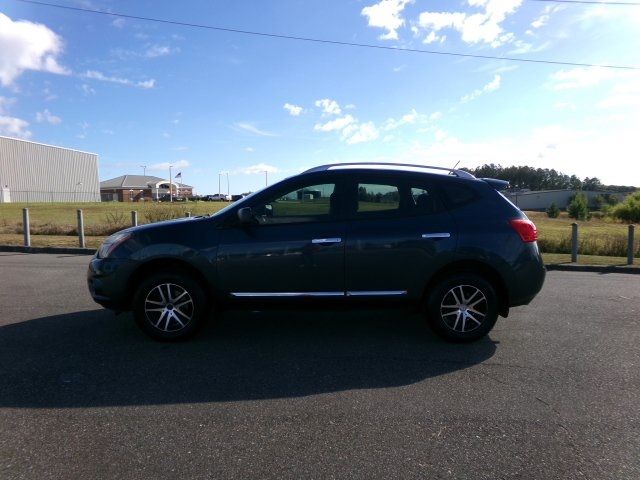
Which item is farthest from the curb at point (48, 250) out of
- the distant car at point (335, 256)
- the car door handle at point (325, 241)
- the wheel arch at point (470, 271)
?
the wheel arch at point (470, 271)

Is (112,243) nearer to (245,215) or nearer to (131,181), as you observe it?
(245,215)

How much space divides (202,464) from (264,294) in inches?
86.8

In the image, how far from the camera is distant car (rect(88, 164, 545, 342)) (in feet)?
16.2

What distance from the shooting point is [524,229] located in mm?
5031

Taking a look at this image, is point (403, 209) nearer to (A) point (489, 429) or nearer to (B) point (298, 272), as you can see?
(B) point (298, 272)

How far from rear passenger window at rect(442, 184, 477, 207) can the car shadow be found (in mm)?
1516

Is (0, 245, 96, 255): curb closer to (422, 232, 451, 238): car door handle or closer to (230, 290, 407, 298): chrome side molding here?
(230, 290, 407, 298): chrome side molding

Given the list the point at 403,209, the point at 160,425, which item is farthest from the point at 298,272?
the point at 160,425

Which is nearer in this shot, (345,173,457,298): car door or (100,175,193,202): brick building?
(345,173,457,298): car door

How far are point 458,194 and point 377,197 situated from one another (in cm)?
87

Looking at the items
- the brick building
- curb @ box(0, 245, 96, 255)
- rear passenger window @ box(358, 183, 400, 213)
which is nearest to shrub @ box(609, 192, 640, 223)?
curb @ box(0, 245, 96, 255)

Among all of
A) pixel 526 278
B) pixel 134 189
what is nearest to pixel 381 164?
pixel 526 278

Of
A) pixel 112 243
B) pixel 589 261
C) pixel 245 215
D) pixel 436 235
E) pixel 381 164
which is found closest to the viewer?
pixel 245 215

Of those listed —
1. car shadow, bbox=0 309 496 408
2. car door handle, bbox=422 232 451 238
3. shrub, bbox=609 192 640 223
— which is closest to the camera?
car shadow, bbox=0 309 496 408
